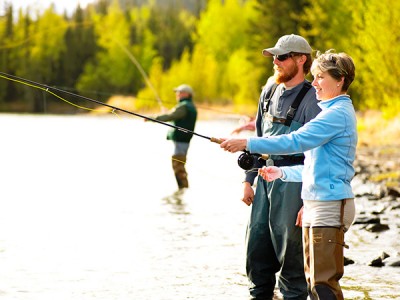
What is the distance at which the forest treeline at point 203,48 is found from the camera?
2306 cm

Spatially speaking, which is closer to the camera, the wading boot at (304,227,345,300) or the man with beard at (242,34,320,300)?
the wading boot at (304,227,345,300)

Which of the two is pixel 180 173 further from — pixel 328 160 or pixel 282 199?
pixel 328 160

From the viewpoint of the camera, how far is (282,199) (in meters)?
5.25

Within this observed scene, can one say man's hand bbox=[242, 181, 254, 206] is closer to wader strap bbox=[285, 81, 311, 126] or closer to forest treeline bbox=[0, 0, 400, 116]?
wader strap bbox=[285, 81, 311, 126]

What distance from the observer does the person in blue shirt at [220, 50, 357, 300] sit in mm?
4617

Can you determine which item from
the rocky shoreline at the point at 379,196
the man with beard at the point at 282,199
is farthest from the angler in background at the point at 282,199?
the rocky shoreline at the point at 379,196

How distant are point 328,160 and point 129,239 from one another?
17.5ft

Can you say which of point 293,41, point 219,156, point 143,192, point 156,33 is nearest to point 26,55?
point 156,33

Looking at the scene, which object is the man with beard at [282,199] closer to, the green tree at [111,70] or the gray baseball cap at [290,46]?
the gray baseball cap at [290,46]

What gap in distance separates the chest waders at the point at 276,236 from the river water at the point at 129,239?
133 centimetres

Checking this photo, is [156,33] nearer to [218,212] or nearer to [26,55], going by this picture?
[26,55]

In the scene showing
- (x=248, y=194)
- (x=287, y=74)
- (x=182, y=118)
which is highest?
(x=287, y=74)

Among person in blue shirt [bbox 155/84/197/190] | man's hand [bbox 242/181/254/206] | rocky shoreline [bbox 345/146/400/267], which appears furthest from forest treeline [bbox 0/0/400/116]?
man's hand [bbox 242/181/254/206]

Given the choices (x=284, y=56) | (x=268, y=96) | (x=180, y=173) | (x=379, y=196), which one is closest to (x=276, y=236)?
(x=268, y=96)
